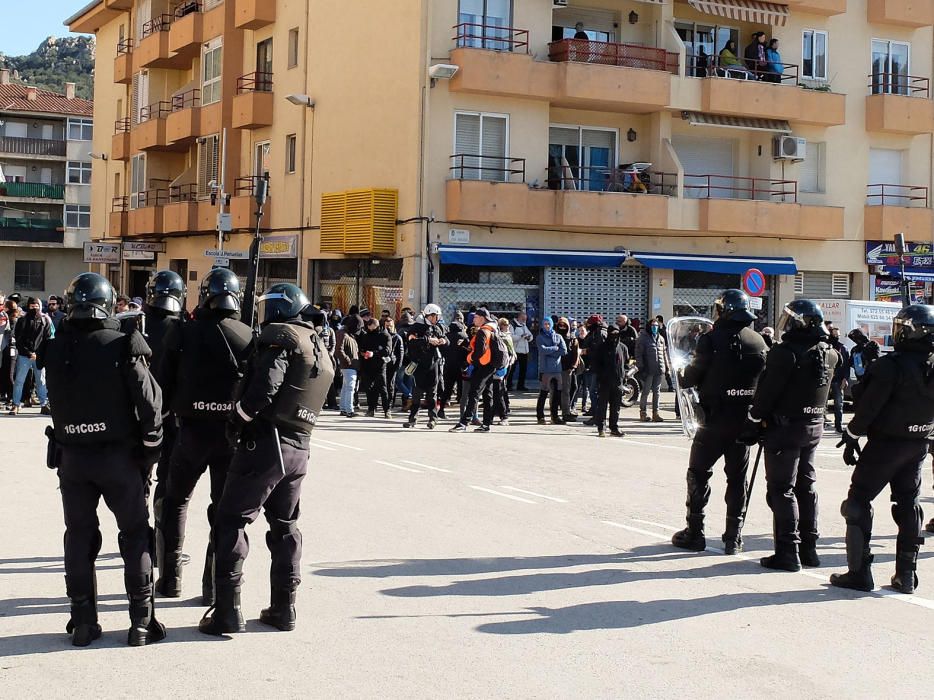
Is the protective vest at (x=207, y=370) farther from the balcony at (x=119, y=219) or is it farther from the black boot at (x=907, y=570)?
the balcony at (x=119, y=219)

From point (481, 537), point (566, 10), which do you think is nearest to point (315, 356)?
point (481, 537)

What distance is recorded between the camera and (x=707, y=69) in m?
30.5

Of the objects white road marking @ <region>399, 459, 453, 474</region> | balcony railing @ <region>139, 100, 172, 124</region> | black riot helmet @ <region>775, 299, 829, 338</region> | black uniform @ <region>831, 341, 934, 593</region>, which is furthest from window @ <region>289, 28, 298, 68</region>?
black uniform @ <region>831, 341, 934, 593</region>

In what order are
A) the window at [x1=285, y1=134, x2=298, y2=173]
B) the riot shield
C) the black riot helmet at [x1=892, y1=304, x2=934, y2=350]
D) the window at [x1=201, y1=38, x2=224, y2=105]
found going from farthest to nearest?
the window at [x1=201, y1=38, x2=224, y2=105]
the window at [x1=285, y1=134, x2=298, y2=173]
the riot shield
the black riot helmet at [x1=892, y1=304, x2=934, y2=350]

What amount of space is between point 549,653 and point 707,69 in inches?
1028

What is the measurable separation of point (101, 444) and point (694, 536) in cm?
478

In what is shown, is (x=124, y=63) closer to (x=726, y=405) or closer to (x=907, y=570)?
(x=726, y=405)

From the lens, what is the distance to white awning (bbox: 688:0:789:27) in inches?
1163

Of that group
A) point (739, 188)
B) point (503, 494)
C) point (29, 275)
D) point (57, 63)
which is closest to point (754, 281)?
point (739, 188)

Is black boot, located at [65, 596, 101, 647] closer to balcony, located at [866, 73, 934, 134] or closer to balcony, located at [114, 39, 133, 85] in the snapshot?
balcony, located at [866, 73, 934, 134]

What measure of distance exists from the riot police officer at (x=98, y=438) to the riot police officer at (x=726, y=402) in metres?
4.42

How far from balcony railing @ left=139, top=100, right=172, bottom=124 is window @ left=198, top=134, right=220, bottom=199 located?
3924 millimetres

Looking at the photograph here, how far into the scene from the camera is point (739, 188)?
3150 cm

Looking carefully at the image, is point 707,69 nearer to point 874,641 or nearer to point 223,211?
point 223,211
